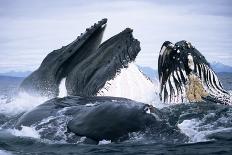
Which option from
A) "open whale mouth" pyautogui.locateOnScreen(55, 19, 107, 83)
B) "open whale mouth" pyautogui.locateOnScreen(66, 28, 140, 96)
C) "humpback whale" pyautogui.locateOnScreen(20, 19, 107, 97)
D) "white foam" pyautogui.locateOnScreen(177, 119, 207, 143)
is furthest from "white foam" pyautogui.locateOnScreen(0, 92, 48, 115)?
"white foam" pyautogui.locateOnScreen(177, 119, 207, 143)

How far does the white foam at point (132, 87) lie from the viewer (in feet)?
44.7

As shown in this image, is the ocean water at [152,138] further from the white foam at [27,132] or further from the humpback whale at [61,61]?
the humpback whale at [61,61]

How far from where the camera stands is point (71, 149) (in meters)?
8.78

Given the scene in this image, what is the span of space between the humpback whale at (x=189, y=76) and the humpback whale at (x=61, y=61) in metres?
2.09

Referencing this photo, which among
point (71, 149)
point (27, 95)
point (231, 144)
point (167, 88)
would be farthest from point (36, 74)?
point (231, 144)

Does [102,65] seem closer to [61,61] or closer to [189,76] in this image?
[61,61]

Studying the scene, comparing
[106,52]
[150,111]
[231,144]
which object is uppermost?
[106,52]

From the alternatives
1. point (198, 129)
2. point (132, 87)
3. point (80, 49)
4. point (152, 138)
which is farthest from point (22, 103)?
point (152, 138)

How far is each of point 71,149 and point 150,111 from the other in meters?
1.46

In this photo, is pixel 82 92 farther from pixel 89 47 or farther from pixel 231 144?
pixel 231 144

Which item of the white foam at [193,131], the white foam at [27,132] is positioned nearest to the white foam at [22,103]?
the white foam at [27,132]

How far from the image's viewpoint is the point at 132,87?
14117 mm

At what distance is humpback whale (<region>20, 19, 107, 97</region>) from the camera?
13.7m

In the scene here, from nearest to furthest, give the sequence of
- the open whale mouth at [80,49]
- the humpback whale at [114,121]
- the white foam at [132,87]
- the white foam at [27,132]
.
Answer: the humpback whale at [114,121]
the white foam at [27,132]
the white foam at [132,87]
the open whale mouth at [80,49]
